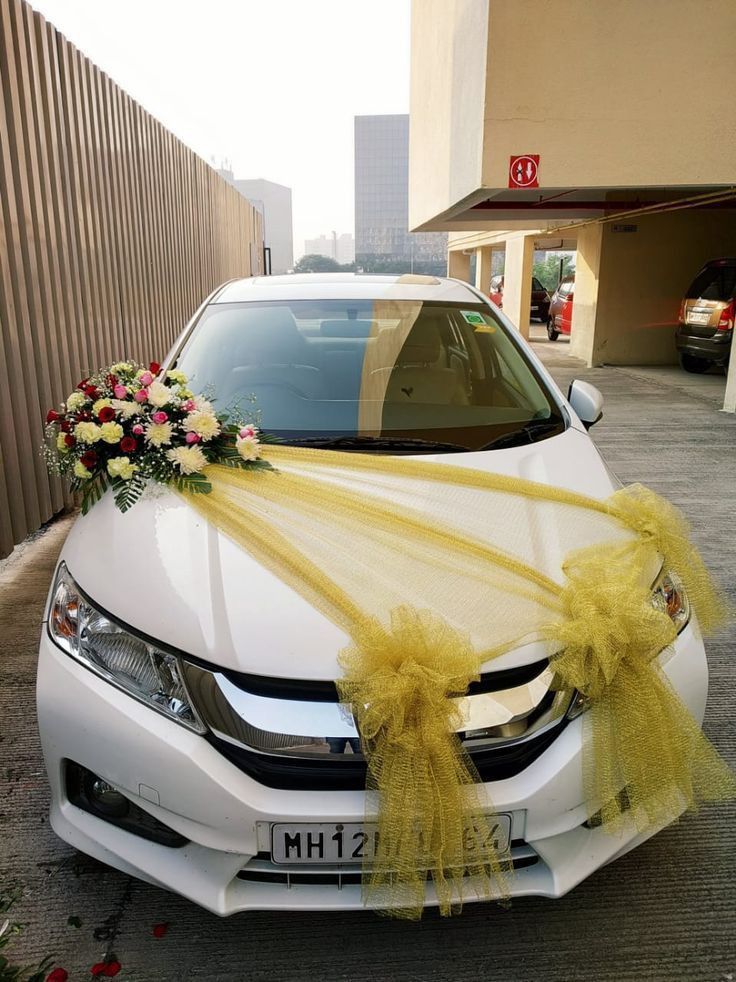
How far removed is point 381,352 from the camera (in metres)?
3.10

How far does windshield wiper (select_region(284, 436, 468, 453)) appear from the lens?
8.48ft

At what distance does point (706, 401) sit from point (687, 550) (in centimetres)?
860

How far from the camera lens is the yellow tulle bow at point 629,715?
1.71 metres

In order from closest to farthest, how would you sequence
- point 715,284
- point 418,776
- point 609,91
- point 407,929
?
point 418,776
point 407,929
point 609,91
point 715,284

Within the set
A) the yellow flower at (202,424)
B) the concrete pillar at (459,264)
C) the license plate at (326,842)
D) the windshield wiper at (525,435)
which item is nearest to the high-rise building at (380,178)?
the concrete pillar at (459,264)

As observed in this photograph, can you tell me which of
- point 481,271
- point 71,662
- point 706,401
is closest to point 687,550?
point 71,662

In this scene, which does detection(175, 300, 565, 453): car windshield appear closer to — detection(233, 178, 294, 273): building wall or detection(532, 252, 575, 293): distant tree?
detection(532, 252, 575, 293): distant tree

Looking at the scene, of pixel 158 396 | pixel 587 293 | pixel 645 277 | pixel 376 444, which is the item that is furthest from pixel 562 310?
pixel 158 396

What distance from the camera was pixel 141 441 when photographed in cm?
248

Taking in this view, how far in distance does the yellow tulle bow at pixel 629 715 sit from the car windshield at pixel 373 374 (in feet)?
3.09

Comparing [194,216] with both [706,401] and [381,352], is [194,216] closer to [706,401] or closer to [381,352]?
[706,401]

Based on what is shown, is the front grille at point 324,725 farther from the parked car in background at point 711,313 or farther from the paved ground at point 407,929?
the parked car in background at point 711,313

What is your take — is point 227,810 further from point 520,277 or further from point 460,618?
point 520,277

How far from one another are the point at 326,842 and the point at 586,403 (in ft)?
6.68
